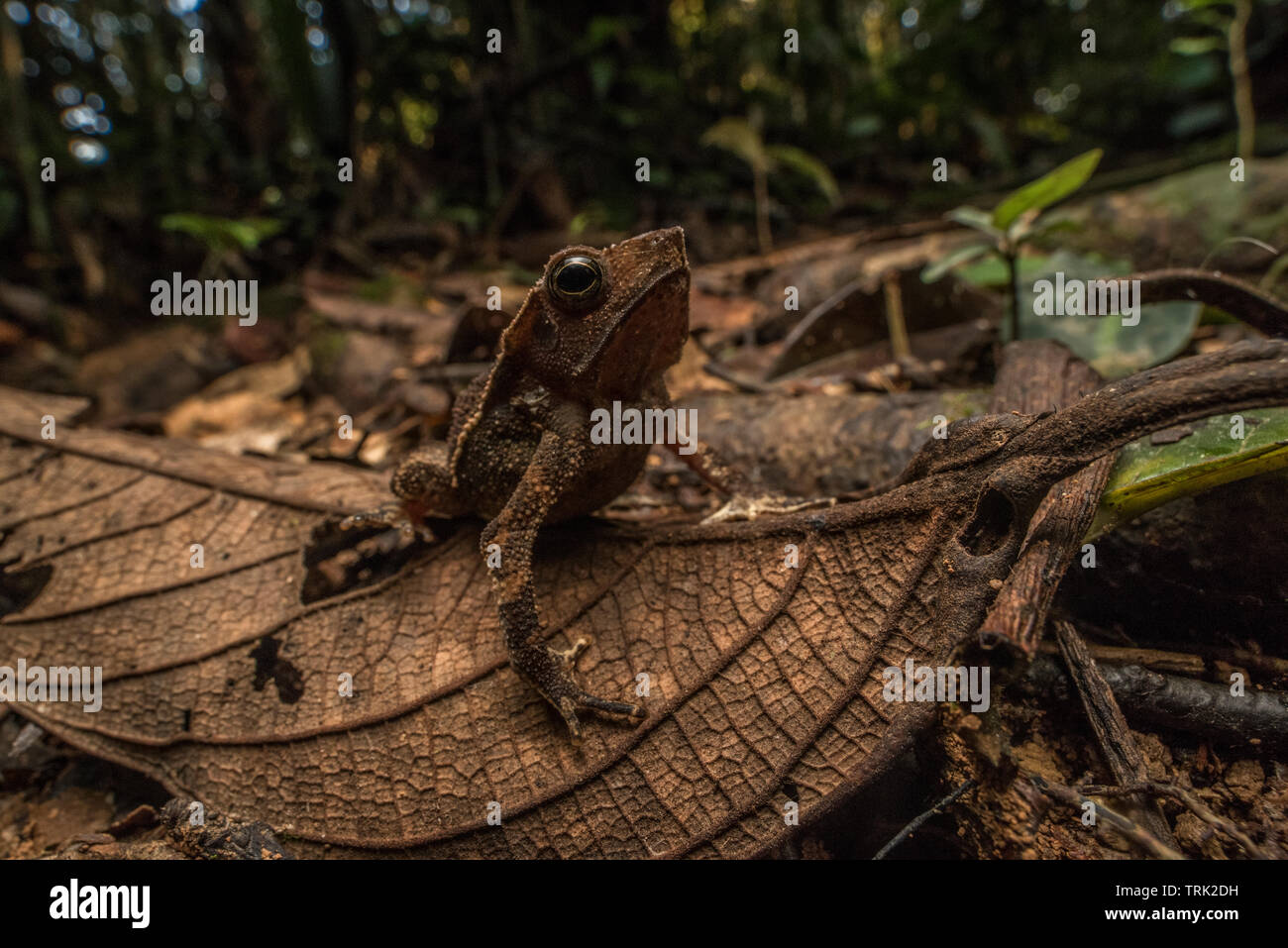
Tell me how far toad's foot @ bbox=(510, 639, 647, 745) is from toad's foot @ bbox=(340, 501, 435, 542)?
748 mm

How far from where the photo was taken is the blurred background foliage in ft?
24.6

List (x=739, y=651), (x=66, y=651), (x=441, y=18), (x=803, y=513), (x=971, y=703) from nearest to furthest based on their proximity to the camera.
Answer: (x=971, y=703), (x=739, y=651), (x=803, y=513), (x=66, y=651), (x=441, y=18)

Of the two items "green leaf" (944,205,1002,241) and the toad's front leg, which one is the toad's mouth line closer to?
the toad's front leg

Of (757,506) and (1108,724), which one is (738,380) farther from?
(1108,724)

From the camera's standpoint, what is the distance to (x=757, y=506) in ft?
7.91

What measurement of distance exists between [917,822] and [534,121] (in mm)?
9658

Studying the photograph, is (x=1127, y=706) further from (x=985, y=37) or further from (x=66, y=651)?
(x=985, y=37)

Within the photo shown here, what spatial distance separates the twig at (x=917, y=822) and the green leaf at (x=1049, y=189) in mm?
2211

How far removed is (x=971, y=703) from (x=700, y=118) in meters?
9.82

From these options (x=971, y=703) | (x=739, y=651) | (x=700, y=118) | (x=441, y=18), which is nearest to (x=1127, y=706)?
(x=971, y=703)

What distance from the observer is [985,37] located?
30.9ft

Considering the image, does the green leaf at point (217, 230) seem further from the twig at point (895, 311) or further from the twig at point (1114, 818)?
the twig at point (1114, 818)

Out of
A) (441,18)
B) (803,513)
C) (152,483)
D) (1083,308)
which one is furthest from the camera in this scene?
(441,18)

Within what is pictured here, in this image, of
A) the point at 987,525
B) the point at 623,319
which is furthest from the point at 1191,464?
the point at 623,319
